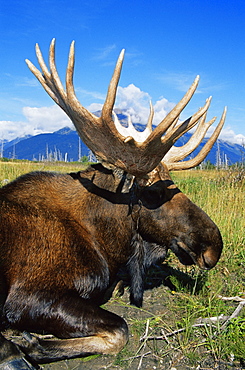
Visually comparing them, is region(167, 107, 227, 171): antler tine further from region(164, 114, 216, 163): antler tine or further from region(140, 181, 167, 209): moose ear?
region(140, 181, 167, 209): moose ear

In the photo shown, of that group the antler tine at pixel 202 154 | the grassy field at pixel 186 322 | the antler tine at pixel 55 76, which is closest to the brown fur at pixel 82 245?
the grassy field at pixel 186 322

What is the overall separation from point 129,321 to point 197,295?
1.01m

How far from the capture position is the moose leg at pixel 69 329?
2994 millimetres

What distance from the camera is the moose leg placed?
9.82 ft

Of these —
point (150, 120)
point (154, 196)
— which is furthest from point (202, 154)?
point (150, 120)

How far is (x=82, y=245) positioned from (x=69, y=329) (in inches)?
32.1

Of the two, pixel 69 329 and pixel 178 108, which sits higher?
pixel 178 108

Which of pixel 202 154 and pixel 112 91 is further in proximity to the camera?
pixel 202 154

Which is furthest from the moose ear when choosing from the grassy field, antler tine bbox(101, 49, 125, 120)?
the grassy field

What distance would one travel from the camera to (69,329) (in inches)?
121

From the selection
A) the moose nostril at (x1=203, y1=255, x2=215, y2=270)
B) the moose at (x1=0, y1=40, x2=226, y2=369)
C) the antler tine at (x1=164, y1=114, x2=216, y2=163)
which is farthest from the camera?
the antler tine at (x1=164, y1=114, x2=216, y2=163)

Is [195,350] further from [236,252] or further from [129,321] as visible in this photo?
[236,252]

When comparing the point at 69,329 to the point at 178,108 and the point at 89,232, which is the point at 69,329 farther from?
the point at 178,108

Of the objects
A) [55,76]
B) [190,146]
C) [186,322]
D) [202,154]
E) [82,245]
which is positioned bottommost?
[186,322]
